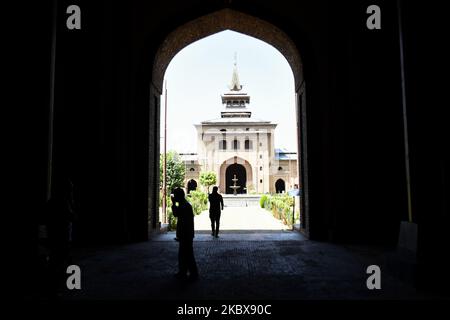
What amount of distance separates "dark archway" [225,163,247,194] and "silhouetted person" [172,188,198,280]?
35124 mm

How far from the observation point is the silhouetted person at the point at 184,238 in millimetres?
3887

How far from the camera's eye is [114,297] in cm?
319

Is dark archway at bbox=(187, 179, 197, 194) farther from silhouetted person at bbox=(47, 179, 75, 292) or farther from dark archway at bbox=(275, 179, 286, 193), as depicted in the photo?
silhouetted person at bbox=(47, 179, 75, 292)

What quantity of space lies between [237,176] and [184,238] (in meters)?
36.3

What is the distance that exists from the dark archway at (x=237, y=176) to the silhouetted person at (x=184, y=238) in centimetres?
3512

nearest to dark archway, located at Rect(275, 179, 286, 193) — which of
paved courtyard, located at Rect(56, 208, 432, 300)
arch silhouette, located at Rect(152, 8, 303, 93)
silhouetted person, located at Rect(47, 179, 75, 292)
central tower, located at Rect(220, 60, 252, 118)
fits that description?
central tower, located at Rect(220, 60, 252, 118)

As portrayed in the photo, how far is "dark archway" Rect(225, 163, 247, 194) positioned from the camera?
3944 centimetres

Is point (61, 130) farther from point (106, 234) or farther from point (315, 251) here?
point (315, 251)

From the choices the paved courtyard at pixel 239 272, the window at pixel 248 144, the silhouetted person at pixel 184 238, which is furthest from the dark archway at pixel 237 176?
the silhouetted person at pixel 184 238

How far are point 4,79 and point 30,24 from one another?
71 cm

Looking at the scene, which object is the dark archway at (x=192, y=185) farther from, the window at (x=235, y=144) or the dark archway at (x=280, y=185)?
the dark archway at (x=280, y=185)

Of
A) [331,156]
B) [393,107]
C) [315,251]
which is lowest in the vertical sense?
[315,251]
